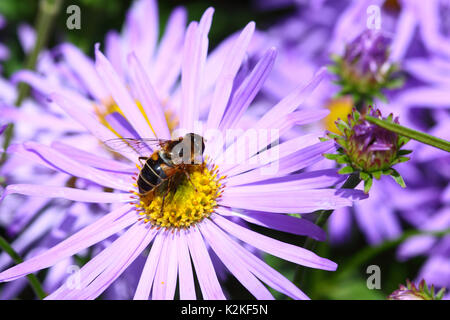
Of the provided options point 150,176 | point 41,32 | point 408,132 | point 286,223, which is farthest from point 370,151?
point 41,32

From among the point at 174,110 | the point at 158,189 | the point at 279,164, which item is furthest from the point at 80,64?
the point at 279,164

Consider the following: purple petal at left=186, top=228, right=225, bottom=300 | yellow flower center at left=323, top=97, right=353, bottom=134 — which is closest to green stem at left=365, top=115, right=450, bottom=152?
purple petal at left=186, top=228, right=225, bottom=300

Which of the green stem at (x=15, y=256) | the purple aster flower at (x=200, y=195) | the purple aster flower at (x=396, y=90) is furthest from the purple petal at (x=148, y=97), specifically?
the purple aster flower at (x=396, y=90)

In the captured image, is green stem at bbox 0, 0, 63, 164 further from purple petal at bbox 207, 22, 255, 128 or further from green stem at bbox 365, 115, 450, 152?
green stem at bbox 365, 115, 450, 152

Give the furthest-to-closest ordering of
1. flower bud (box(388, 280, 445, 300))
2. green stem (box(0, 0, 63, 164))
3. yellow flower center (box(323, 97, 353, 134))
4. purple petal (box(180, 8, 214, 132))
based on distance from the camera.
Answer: yellow flower center (box(323, 97, 353, 134)) < green stem (box(0, 0, 63, 164)) < purple petal (box(180, 8, 214, 132)) < flower bud (box(388, 280, 445, 300))

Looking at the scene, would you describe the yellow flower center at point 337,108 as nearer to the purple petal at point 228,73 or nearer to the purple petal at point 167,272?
the purple petal at point 228,73

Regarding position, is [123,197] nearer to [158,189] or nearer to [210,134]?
[158,189]

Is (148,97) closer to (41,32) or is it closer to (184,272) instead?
(184,272)
